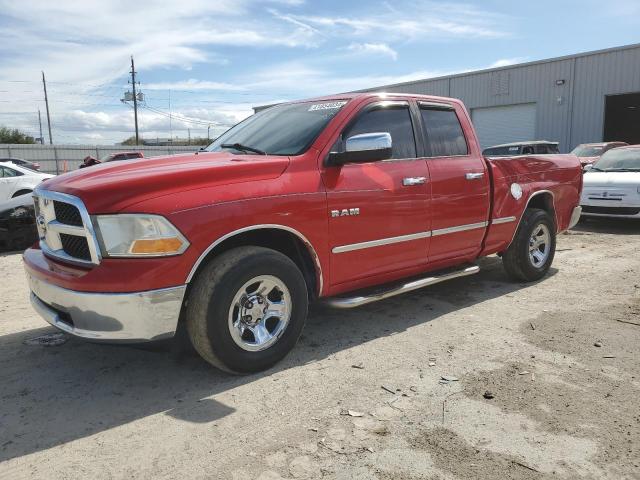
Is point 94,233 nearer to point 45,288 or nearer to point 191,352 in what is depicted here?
point 45,288

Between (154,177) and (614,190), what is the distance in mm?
9239

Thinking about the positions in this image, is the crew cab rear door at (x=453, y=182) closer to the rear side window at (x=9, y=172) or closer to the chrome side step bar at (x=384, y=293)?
the chrome side step bar at (x=384, y=293)

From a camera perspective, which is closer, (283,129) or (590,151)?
(283,129)

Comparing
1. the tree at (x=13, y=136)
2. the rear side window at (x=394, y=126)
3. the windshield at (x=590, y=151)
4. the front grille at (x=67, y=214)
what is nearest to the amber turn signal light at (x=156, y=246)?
the front grille at (x=67, y=214)

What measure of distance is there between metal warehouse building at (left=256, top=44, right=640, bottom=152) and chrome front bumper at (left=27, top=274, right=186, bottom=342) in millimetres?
23737

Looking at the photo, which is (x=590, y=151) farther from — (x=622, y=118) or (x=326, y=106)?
(x=326, y=106)

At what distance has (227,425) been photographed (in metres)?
2.97

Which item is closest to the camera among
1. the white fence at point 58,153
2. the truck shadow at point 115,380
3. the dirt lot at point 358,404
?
the dirt lot at point 358,404

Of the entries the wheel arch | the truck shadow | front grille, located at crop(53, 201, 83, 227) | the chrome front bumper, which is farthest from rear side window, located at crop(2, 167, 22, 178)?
the wheel arch

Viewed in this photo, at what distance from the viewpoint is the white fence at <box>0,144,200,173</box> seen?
3173 cm

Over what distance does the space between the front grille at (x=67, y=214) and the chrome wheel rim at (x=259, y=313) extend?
1.07 metres

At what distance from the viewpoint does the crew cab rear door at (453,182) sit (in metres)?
4.68

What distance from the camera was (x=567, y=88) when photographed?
23.5 meters

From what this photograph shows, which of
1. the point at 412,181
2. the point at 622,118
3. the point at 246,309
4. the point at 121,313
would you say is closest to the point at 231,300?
the point at 246,309
